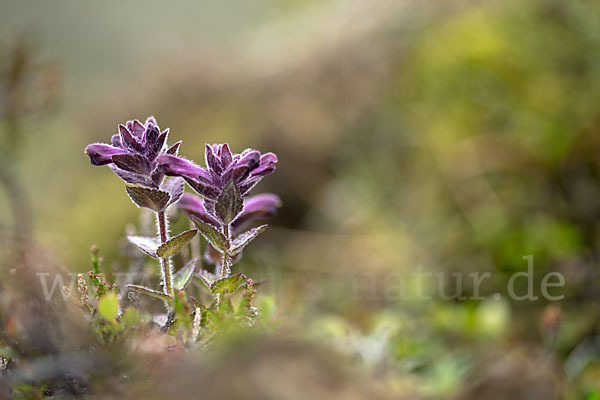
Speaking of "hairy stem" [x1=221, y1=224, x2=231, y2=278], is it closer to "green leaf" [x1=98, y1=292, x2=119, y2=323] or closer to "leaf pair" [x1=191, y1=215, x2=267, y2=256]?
"leaf pair" [x1=191, y1=215, x2=267, y2=256]

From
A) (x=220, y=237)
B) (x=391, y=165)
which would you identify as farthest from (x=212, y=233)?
(x=391, y=165)

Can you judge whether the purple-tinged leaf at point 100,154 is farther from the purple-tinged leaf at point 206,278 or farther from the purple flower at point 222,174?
the purple-tinged leaf at point 206,278

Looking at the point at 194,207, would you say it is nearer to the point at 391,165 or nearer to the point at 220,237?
the point at 220,237

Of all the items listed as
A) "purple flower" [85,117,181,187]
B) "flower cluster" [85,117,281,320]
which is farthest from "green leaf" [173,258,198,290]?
"purple flower" [85,117,181,187]

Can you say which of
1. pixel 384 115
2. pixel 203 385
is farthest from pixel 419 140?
pixel 203 385

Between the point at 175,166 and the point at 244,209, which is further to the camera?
the point at 244,209

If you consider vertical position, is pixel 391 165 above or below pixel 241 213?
above
